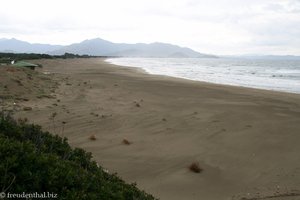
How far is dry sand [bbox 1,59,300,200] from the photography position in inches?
252

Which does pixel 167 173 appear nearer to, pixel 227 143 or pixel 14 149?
pixel 227 143

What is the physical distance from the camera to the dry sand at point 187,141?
640 centimetres

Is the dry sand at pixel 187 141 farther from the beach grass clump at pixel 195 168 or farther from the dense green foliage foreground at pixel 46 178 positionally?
the dense green foliage foreground at pixel 46 178

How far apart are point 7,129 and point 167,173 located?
3377 millimetres

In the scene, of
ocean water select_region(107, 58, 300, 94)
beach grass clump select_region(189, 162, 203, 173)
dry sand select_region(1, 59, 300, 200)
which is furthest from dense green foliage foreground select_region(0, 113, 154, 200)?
ocean water select_region(107, 58, 300, 94)

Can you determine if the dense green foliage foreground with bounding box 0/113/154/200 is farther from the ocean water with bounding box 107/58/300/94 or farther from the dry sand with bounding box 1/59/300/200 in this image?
the ocean water with bounding box 107/58/300/94

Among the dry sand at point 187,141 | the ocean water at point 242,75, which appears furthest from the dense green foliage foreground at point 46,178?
the ocean water at point 242,75

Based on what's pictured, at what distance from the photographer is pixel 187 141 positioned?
28.9 ft

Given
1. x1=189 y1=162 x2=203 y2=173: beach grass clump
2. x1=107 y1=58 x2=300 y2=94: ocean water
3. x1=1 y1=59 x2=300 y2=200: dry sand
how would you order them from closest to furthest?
x1=1 y1=59 x2=300 y2=200: dry sand → x1=189 y1=162 x2=203 y2=173: beach grass clump → x1=107 y1=58 x2=300 y2=94: ocean water

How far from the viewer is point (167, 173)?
22.5 feet

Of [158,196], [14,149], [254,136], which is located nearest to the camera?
[14,149]

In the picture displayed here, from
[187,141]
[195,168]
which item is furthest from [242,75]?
[195,168]

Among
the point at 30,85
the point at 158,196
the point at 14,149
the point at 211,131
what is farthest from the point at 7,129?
the point at 30,85

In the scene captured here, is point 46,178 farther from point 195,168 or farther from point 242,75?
point 242,75
